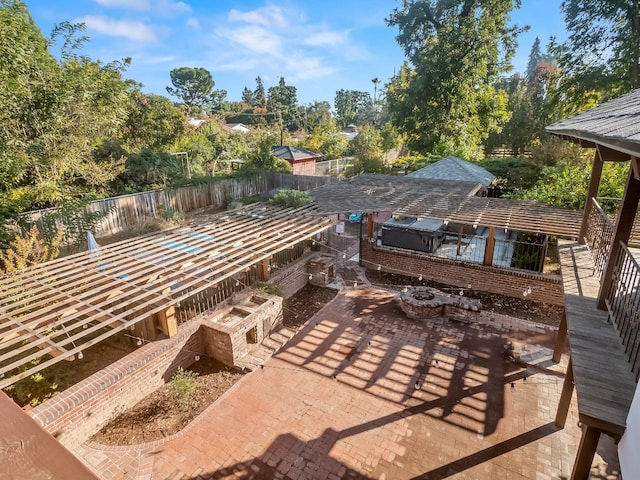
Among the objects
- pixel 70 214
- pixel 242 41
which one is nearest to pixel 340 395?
pixel 70 214

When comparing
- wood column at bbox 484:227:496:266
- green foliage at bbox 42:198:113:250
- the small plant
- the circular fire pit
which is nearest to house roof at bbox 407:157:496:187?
wood column at bbox 484:227:496:266

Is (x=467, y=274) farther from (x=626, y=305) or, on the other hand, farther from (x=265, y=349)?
(x=265, y=349)

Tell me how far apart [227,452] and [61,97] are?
42.9 ft

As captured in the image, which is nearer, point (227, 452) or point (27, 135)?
point (227, 452)

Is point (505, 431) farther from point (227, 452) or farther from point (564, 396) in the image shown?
point (227, 452)

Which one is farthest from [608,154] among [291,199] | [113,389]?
[113,389]

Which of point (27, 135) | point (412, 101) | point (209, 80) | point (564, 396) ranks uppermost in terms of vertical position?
point (209, 80)

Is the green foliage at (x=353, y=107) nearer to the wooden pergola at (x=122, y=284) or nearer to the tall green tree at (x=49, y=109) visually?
the tall green tree at (x=49, y=109)

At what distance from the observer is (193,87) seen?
72.4 metres

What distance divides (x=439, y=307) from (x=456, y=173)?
33.1 feet

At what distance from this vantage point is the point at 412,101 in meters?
24.7

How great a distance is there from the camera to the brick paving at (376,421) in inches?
206

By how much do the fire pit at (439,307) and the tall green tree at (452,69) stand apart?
1775 cm

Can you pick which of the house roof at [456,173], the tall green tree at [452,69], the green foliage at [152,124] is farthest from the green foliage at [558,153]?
the green foliage at [152,124]
